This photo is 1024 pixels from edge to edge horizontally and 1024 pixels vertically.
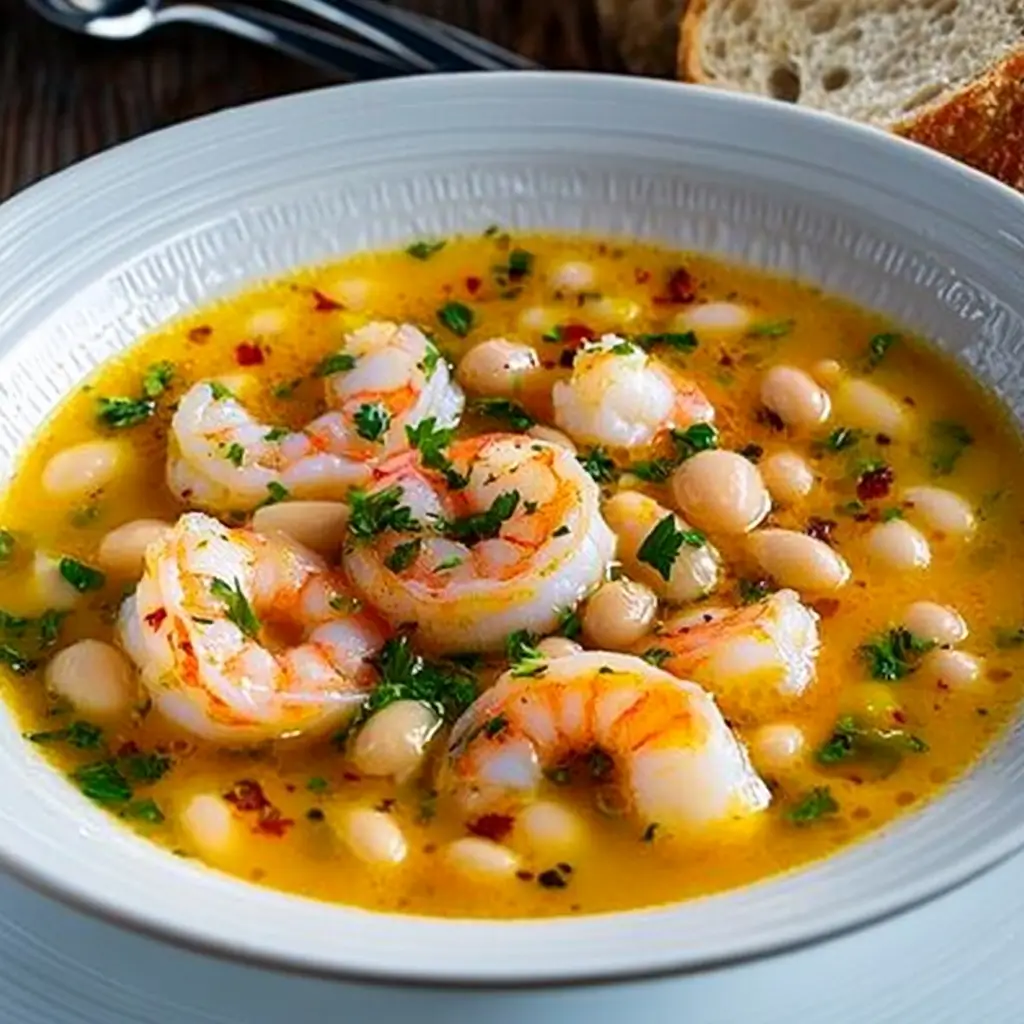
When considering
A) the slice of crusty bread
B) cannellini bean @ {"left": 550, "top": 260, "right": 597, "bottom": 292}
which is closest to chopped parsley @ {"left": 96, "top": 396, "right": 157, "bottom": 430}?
cannellini bean @ {"left": 550, "top": 260, "right": 597, "bottom": 292}

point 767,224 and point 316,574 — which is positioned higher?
point 767,224

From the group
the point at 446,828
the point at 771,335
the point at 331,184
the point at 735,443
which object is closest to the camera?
the point at 446,828

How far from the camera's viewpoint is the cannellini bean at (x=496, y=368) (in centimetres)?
309

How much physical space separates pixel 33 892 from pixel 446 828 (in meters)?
0.49

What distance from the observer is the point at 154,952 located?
239cm

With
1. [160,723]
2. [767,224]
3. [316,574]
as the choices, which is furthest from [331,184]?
[160,723]

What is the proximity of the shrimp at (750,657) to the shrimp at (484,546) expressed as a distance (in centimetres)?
16

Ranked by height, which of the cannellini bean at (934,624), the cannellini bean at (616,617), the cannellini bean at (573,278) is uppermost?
the cannellini bean at (934,624)

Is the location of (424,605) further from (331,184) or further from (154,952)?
(331,184)

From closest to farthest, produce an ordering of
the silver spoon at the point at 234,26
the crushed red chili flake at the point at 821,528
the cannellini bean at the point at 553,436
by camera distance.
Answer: the crushed red chili flake at the point at 821,528 < the cannellini bean at the point at 553,436 < the silver spoon at the point at 234,26

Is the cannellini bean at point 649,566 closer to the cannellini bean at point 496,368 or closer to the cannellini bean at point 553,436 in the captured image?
the cannellini bean at point 553,436

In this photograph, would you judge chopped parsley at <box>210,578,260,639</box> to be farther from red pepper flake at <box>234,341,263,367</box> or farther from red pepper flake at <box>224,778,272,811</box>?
red pepper flake at <box>234,341,263,367</box>

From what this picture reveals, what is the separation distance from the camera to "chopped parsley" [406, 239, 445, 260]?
341cm

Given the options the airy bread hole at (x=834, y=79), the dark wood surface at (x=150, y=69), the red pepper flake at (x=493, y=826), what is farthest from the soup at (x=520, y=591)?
the dark wood surface at (x=150, y=69)
